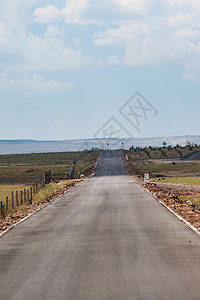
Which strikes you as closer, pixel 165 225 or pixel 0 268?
pixel 0 268

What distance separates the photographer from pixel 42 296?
9227 mm

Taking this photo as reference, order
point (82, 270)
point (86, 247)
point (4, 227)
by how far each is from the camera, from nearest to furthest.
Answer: point (82, 270), point (86, 247), point (4, 227)

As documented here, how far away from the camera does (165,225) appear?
1886 cm

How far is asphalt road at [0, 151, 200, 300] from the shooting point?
9453 mm

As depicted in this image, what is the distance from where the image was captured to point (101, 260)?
12289 mm

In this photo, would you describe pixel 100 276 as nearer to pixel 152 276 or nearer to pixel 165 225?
pixel 152 276

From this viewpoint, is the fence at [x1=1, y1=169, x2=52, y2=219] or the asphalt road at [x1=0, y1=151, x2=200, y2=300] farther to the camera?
the fence at [x1=1, y1=169, x2=52, y2=219]

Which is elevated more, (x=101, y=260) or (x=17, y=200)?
(x=17, y=200)

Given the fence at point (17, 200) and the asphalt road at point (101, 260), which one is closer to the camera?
the asphalt road at point (101, 260)

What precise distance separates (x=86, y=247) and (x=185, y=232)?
439cm

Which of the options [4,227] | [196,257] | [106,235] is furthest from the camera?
[4,227]

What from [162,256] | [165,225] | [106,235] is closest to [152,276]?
[162,256]

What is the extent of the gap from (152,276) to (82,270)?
182 cm

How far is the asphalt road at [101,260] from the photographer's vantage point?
9.45 metres
